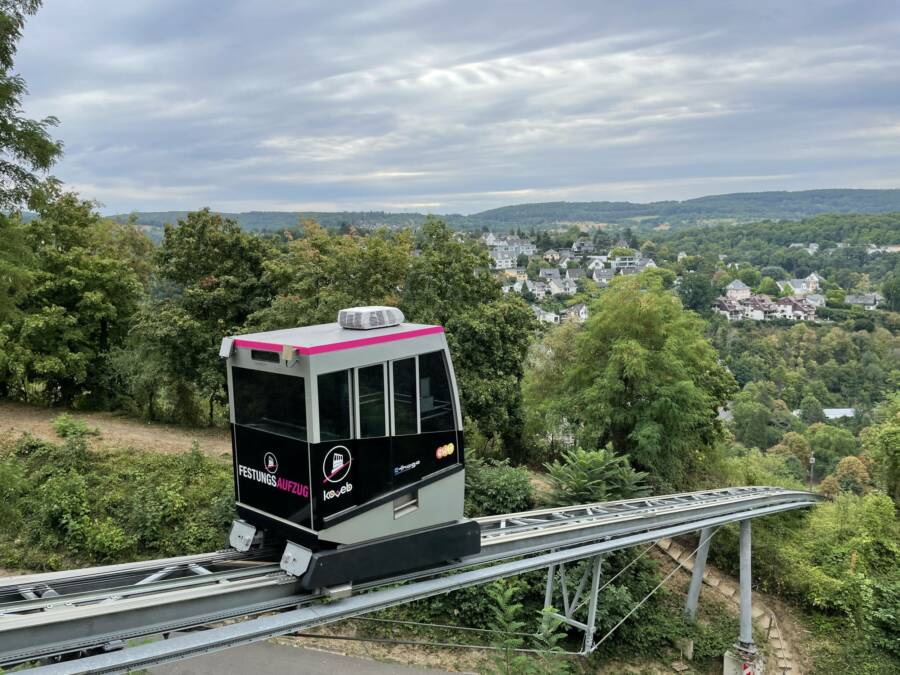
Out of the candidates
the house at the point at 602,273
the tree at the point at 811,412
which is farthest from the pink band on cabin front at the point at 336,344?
the house at the point at 602,273

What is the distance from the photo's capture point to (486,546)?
28.5 ft

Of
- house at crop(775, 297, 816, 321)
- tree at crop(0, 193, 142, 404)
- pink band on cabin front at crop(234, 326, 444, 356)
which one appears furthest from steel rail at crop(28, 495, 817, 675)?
house at crop(775, 297, 816, 321)

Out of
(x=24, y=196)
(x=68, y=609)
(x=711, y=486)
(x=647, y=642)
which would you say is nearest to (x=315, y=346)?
(x=68, y=609)

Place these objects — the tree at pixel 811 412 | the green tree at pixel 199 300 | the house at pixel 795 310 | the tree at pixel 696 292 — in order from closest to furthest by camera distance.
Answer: the green tree at pixel 199 300 < the tree at pixel 811 412 < the tree at pixel 696 292 < the house at pixel 795 310

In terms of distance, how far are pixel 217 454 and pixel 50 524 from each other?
208 inches

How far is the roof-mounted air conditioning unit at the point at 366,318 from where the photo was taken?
Result: 7.21 m

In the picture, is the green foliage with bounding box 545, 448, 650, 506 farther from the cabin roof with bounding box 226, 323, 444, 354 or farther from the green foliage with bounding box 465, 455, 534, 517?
the cabin roof with bounding box 226, 323, 444, 354

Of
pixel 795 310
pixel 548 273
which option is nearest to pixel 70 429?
pixel 795 310

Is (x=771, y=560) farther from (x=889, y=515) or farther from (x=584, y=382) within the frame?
(x=584, y=382)

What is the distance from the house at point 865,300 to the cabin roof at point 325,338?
5678 inches

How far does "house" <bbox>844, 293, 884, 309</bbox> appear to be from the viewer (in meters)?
128

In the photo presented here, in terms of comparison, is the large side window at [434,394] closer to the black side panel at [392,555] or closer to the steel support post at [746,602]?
the black side panel at [392,555]

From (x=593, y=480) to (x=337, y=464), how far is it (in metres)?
11.1

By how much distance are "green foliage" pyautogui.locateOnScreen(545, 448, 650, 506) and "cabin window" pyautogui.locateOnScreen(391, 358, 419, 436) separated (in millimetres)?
9813
